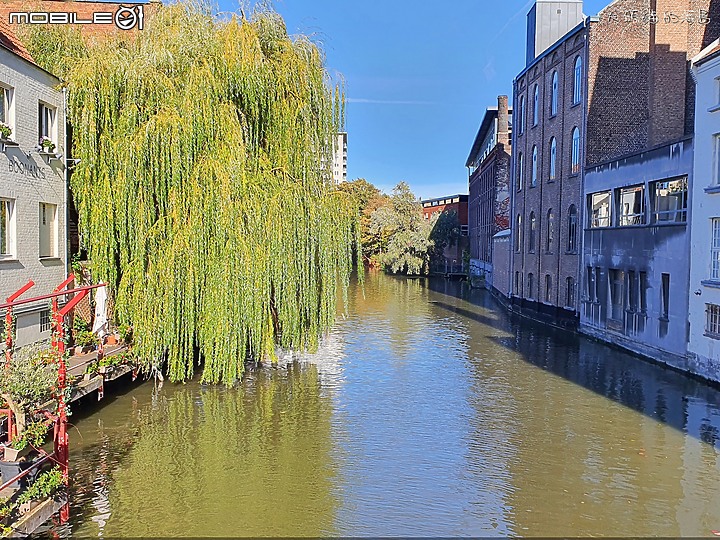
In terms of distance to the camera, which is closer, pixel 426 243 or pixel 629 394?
pixel 629 394

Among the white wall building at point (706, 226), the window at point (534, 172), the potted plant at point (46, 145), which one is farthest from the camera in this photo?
the window at point (534, 172)

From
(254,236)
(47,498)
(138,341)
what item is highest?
(254,236)

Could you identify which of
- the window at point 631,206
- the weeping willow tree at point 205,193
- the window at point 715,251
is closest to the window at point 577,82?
the window at point 631,206

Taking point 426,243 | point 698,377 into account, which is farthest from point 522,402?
point 426,243

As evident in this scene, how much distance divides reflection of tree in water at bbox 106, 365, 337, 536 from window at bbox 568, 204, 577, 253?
16.8 metres

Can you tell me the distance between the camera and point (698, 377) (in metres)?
18.0

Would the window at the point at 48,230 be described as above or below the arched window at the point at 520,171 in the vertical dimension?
below

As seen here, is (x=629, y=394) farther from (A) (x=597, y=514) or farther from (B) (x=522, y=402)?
(A) (x=597, y=514)

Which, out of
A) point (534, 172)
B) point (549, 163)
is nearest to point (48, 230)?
point (549, 163)

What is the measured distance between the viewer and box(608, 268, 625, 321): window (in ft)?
76.5

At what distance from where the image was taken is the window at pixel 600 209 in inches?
1000

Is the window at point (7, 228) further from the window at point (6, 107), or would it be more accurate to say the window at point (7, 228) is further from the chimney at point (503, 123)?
the chimney at point (503, 123)

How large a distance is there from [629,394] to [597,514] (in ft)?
26.5

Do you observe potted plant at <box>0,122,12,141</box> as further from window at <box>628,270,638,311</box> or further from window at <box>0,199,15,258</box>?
window at <box>628,270,638,311</box>
